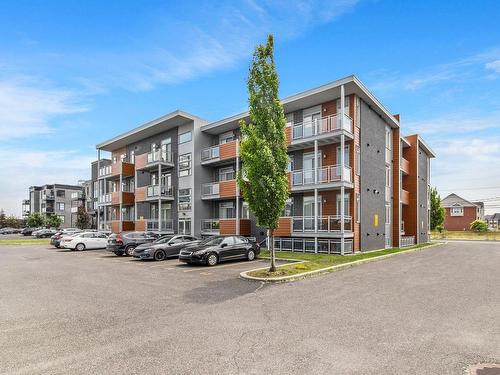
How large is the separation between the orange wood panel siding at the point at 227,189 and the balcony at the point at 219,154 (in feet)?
6.07

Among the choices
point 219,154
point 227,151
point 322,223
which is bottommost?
point 322,223

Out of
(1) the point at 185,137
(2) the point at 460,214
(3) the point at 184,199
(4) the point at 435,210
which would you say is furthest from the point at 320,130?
(2) the point at 460,214

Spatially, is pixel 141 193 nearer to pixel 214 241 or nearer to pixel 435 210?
pixel 214 241

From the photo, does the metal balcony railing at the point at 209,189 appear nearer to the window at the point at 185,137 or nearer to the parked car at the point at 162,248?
the window at the point at 185,137

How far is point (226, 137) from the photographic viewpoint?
1146 inches

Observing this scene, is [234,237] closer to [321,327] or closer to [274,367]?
[321,327]

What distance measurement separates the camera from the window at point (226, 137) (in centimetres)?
2859

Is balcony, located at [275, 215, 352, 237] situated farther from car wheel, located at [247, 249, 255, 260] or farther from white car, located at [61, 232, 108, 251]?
white car, located at [61, 232, 108, 251]

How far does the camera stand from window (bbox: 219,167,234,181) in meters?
28.3

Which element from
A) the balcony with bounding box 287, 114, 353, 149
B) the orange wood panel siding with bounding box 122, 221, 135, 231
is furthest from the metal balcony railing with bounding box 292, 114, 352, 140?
the orange wood panel siding with bounding box 122, 221, 135, 231

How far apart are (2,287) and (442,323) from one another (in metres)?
13.1

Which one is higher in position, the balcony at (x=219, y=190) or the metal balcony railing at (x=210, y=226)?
the balcony at (x=219, y=190)

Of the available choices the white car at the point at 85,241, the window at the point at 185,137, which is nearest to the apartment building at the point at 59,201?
the white car at the point at 85,241

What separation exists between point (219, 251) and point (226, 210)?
1165 centimetres
